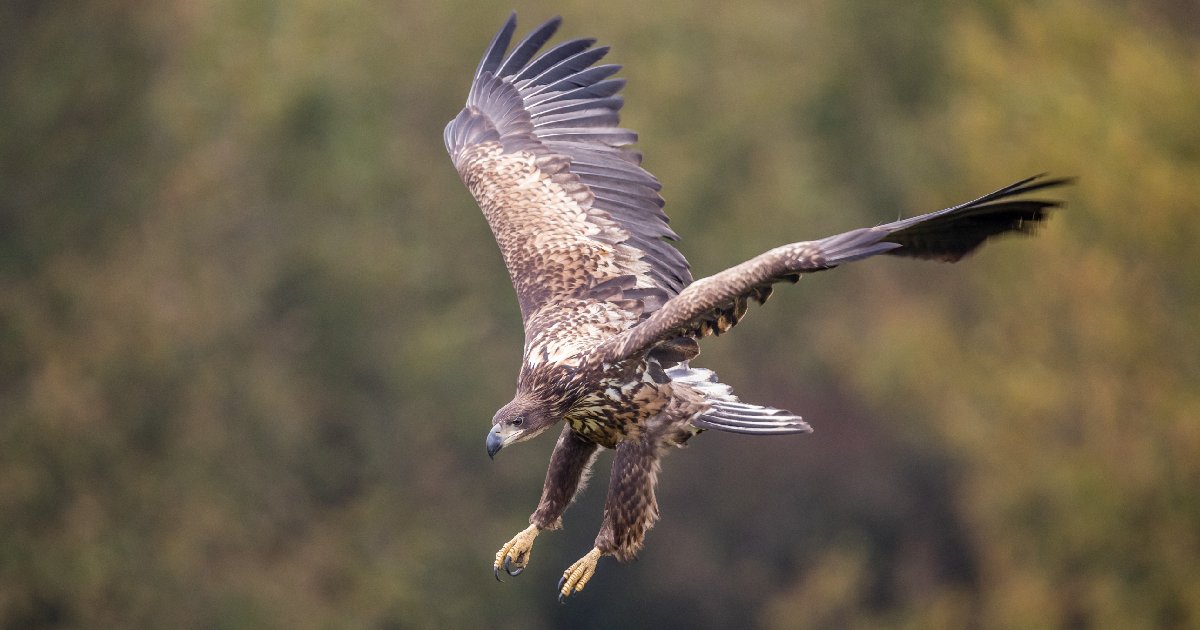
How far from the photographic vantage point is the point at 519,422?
28.2 ft

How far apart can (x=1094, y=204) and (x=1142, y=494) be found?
402 centimetres

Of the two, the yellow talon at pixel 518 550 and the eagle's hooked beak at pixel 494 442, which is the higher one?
the eagle's hooked beak at pixel 494 442

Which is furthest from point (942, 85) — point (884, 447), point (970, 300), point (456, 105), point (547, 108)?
point (547, 108)

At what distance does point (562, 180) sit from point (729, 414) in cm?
201

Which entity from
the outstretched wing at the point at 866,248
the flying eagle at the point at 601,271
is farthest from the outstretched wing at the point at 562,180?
the outstretched wing at the point at 866,248

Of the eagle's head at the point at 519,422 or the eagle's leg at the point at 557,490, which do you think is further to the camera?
the eagle's leg at the point at 557,490

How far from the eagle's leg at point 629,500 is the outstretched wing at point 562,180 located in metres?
0.88

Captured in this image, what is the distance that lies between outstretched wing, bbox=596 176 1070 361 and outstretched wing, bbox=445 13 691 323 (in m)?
1.44

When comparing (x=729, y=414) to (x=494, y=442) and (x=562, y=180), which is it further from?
(x=562, y=180)

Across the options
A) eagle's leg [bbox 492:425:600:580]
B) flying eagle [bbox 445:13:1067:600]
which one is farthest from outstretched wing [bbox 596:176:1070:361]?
eagle's leg [bbox 492:425:600:580]

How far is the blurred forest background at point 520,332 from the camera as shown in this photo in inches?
1023

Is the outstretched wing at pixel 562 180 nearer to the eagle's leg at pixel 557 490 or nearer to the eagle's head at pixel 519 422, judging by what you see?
the eagle's leg at pixel 557 490

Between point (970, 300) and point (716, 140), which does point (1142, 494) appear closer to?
point (970, 300)

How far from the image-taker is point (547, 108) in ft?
35.0
